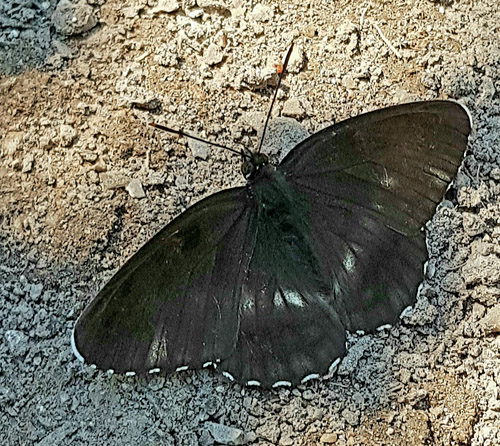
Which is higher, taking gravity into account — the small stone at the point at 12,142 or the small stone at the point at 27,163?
the small stone at the point at 12,142

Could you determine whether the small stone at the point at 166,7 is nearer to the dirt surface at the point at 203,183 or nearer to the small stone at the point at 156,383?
the dirt surface at the point at 203,183

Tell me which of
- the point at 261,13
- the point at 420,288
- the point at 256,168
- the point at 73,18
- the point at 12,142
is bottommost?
the point at 420,288

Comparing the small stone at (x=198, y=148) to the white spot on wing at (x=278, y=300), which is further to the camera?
the small stone at (x=198, y=148)

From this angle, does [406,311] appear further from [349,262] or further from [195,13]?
[195,13]

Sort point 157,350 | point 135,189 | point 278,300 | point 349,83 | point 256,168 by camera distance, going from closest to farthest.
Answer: point 157,350, point 278,300, point 256,168, point 135,189, point 349,83

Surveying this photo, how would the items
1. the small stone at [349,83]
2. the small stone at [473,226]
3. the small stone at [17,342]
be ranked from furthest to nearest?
1. the small stone at [349,83]
2. the small stone at [473,226]
3. the small stone at [17,342]

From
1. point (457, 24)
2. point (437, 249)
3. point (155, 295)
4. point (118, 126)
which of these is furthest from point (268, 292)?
point (457, 24)

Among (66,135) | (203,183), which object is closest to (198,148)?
(203,183)

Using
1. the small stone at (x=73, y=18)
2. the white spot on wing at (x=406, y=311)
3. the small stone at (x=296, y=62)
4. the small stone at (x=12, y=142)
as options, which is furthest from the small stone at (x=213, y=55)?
the white spot on wing at (x=406, y=311)
